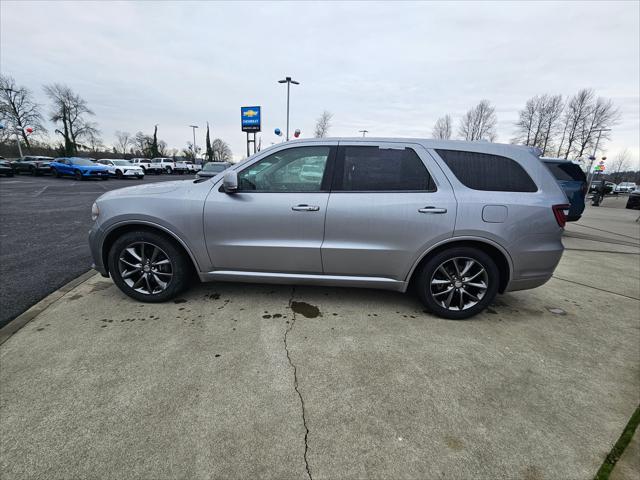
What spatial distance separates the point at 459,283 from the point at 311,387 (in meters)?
1.83

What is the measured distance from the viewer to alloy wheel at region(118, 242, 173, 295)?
3184 millimetres

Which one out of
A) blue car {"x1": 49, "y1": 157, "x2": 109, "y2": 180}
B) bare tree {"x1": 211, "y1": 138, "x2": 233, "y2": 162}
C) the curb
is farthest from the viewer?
bare tree {"x1": 211, "y1": 138, "x2": 233, "y2": 162}

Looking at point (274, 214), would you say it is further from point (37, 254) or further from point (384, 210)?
point (37, 254)

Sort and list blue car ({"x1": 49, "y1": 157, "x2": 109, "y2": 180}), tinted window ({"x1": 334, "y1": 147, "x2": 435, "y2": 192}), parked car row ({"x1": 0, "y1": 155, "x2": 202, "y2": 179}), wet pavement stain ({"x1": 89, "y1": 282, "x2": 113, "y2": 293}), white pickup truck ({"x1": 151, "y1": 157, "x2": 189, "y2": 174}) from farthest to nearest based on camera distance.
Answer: white pickup truck ({"x1": 151, "y1": 157, "x2": 189, "y2": 174}) → parked car row ({"x1": 0, "y1": 155, "x2": 202, "y2": 179}) → blue car ({"x1": 49, "y1": 157, "x2": 109, "y2": 180}) → wet pavement stain ({"x1": 89, "y1": 282, "x2": 113, "y2": 293}) → tinted window ({"x1": 334, "y1": 147, "x2": 435, "y2": 192})

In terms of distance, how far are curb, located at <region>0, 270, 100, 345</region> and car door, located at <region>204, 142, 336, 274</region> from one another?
1.81m

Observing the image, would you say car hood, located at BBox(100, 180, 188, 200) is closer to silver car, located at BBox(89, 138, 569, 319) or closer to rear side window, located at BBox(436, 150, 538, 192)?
silver car, located at BBox(89, 138, 569, 319)

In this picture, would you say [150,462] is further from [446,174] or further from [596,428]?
[446,174]

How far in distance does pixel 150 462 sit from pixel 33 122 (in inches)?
2480

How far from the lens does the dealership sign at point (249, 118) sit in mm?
31531

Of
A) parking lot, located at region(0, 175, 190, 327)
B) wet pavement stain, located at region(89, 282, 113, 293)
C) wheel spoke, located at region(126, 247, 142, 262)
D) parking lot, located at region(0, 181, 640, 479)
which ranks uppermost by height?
wheel spoke, located at region(126, 247, 142, 262)

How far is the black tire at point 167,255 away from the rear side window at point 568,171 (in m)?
8.12

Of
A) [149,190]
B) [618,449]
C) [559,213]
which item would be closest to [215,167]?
[149,190]

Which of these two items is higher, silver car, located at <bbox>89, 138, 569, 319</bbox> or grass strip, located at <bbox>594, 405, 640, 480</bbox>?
silver car, located at <bbox>89, 138, 569, 319</bbox>

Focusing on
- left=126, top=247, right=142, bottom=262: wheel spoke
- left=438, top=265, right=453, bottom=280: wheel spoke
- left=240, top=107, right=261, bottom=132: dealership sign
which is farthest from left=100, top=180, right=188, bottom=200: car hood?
left=240, top=107, right=261, bottom=132: dealership sign
